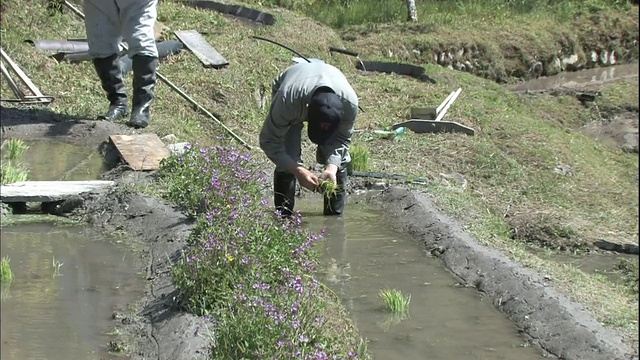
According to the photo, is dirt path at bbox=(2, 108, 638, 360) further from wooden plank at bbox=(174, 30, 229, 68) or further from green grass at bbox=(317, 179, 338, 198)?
wooden plank at bbox=(174, 30, 229, 68)

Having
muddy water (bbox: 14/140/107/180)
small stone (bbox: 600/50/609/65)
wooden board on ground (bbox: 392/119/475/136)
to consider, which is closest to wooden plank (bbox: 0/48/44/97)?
muddy water (bbox: 14/140/107/180)

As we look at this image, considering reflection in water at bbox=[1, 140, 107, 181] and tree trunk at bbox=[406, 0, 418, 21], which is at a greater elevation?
reflection in water at bbox=[1, 140, 107, 181]

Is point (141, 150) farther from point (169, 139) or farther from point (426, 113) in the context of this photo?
point (426, 113)

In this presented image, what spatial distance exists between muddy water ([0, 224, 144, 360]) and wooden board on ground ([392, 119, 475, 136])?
5.85 meters

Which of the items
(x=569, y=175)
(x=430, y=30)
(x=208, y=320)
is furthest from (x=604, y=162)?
(x=208, y=320)

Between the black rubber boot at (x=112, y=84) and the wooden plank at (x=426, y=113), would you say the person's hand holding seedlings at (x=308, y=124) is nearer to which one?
the black rubber boot at (x=112, y=84)

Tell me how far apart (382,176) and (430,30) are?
36.8ft

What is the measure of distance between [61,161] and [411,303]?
3767mm

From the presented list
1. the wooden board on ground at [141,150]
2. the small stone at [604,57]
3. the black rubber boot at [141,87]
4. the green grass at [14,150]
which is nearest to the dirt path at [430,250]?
the wooden board on ground at [141,150]

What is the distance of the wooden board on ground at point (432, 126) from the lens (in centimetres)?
1288

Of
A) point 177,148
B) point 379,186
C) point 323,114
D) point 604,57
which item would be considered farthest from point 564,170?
point 604,57

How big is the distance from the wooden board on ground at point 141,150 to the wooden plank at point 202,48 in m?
3.59

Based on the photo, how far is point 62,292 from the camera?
20.7ft

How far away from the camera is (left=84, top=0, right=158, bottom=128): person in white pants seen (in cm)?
1021
